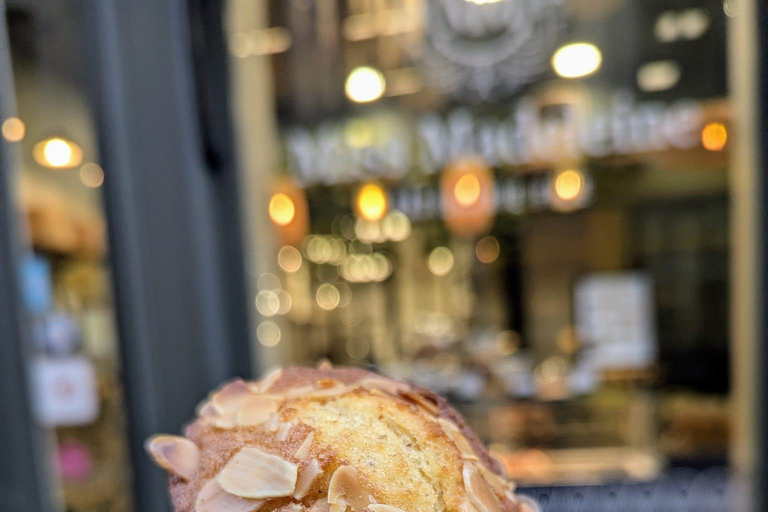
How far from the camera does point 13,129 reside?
1966mm

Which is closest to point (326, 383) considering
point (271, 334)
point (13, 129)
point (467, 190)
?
point (13, 129)

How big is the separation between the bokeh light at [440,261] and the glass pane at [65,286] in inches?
88.8

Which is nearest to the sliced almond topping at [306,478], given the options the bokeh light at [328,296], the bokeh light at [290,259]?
the bokeh light at [290,259]

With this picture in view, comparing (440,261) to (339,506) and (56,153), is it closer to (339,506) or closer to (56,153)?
(56,153)

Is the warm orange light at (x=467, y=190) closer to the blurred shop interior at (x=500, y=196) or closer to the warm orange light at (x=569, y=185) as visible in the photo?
the blurred shop interior at (x=500, y=196)

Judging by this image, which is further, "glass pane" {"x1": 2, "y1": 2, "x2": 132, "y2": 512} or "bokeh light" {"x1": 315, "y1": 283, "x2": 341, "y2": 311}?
"bokeh light" {"x1": 315, "y1": 283, "x2": 341, "y2": 311}

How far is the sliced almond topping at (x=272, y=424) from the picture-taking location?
553mm

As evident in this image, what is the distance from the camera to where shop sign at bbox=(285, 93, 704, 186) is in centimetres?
269

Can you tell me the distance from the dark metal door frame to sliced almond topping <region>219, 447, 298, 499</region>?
1.28 m

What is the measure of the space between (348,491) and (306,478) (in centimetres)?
5

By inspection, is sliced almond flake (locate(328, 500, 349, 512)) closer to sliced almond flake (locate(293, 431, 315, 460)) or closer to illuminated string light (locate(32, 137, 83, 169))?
sliced almond flake (locate(293, 431, 315, 460))

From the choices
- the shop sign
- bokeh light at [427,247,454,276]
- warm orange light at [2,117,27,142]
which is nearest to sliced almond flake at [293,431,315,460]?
warm orange light at [2,117,27,142]

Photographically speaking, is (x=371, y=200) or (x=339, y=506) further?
(x=371, y=200)

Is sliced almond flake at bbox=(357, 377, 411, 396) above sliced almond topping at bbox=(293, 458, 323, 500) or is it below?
above
